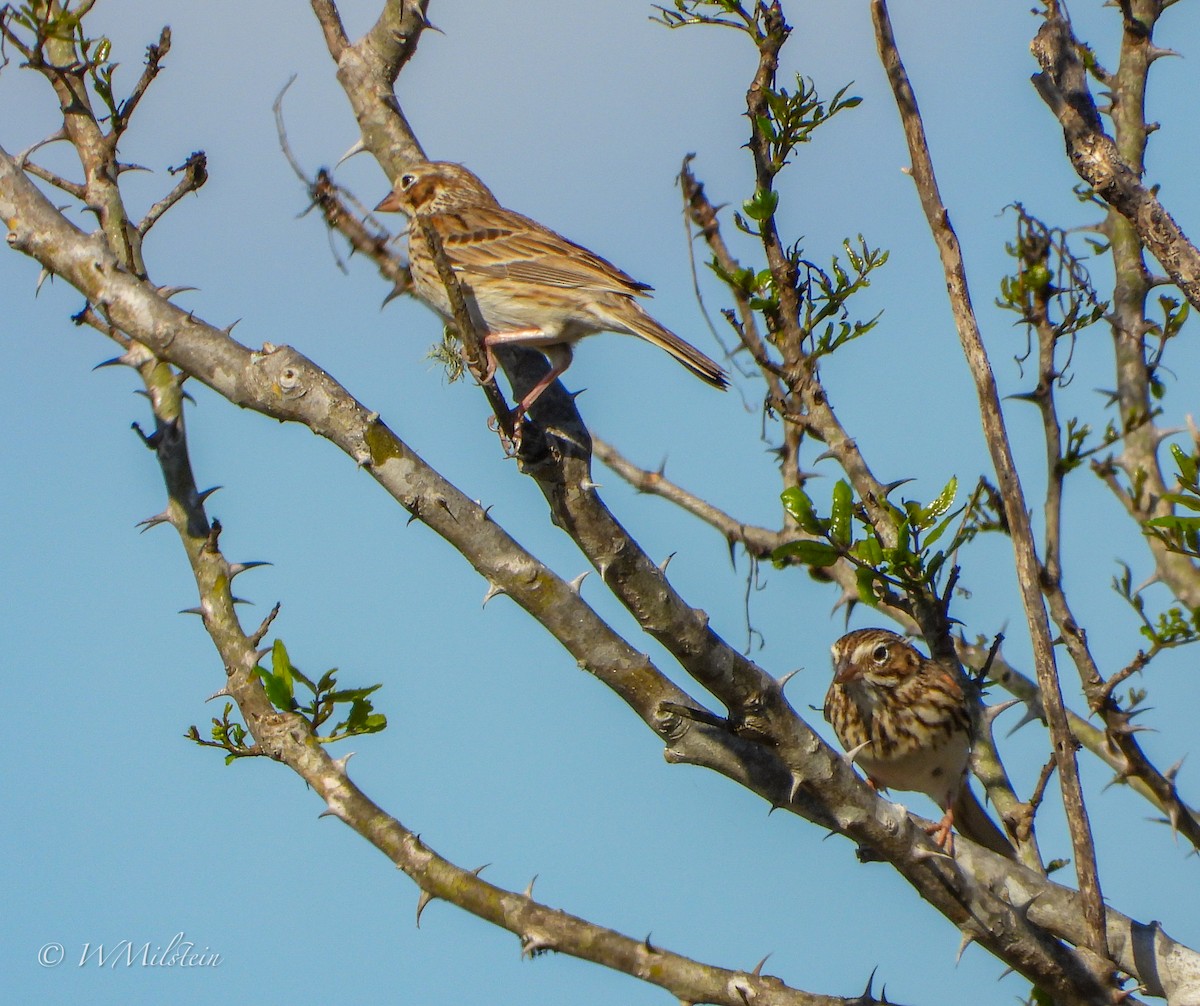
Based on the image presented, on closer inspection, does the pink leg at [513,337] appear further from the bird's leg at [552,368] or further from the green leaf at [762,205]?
the green leaf at [762,205]

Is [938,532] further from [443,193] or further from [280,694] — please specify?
[443,193]

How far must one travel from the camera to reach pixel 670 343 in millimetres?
6777

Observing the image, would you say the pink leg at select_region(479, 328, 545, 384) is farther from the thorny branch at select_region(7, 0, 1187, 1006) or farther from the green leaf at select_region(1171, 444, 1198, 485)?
the green leaf at select_region(1171, 444, 1198, 485)

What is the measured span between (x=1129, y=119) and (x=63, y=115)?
15.9 feet

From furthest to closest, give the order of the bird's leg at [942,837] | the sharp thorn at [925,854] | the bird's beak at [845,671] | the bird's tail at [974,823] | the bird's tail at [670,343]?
the bird's beak at [845,671], the bird's tail at [974,823], the bird's tail at [670,343], the bird's leg at [942,837], the sharp thorn at [925,854]

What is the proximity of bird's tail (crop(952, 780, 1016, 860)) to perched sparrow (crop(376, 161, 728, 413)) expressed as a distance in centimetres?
259

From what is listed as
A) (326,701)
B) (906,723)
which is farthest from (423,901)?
(906,723)

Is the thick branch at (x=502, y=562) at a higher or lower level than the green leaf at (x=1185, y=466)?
lower

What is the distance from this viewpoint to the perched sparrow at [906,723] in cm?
762

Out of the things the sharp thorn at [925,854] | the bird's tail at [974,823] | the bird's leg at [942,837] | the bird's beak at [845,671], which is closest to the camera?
the sharp thorn at [925,854]

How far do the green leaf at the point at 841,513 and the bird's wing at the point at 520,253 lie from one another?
246 cm

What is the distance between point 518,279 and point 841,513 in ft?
9.37

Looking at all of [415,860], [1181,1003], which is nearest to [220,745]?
[415,860]

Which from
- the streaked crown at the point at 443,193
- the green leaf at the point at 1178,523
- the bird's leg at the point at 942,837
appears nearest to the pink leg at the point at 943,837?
the bird's leg at the point at 942,837
